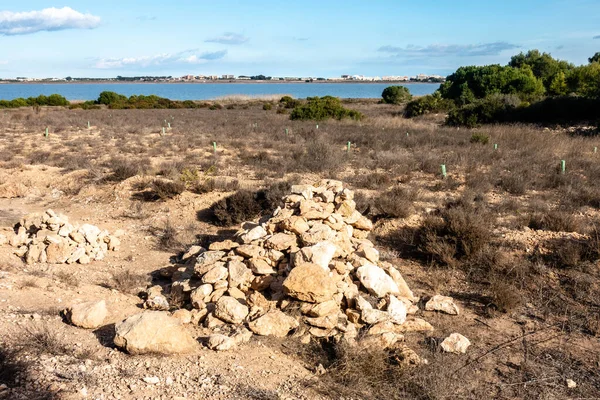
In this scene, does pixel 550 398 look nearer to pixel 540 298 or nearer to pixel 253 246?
pixel 540 298

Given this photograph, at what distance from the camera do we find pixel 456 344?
552cm

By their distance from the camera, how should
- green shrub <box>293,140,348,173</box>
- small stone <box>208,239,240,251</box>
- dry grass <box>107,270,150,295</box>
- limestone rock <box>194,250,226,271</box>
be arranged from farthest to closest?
1. green shrub <box>293,140,348,173</box>
2. small stone <box>208,239,240,251</box>
3. dry grass <box>107,270,150,295</box>
4. limestone rock <box>194,250,226,271</box>

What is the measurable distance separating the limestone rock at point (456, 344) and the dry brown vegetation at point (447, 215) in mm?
116

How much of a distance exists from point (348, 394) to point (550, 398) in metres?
1.85

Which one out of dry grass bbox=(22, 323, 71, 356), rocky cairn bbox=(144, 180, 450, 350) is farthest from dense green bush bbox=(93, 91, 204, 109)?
dry grass bbox=(22, 323, 71, 356)

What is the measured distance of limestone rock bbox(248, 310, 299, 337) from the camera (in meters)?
5.75

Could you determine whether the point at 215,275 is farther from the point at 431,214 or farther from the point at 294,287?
A: the point at 431,214

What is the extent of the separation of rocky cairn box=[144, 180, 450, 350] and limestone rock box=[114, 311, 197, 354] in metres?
0.38

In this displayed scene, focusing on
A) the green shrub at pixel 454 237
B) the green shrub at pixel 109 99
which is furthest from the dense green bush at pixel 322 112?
the green shrub at pixel 109 99

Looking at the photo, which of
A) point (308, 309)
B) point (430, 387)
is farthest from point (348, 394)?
point (308, 309)

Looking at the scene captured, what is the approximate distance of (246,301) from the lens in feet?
20.8

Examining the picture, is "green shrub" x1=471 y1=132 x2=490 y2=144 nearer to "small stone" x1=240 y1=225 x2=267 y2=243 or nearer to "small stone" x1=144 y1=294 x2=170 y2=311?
"small stone" x1=240 y1=225 x2=267 y2=243

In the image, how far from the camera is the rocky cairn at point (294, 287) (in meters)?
5.84

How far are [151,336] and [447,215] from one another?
574 cm
